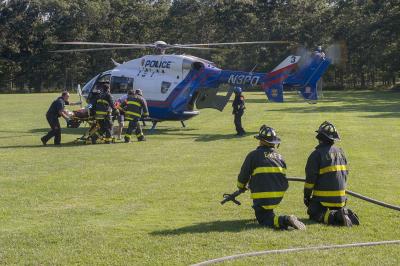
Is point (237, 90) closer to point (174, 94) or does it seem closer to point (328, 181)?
point (174, 94)

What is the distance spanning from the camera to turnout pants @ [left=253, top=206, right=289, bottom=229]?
7.89 metres

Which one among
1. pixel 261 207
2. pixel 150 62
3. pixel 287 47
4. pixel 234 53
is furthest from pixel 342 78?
pixel 261 207

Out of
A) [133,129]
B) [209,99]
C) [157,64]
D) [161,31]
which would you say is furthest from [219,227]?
[161,31]

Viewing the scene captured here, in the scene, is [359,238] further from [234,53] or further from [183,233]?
[234,53]

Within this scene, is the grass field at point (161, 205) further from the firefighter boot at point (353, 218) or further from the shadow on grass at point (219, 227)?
the firefighter boot at point (353, 218)

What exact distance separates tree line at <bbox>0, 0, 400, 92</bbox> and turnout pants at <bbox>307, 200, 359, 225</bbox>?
63.1 m

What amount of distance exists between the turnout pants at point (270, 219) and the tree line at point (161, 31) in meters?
63.5

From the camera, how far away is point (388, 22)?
59219mm

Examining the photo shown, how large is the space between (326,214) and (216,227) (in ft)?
5.21

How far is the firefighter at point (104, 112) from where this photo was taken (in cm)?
1886

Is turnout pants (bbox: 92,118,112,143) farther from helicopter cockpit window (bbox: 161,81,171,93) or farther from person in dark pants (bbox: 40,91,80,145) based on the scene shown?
helicopter cockpit window (bbox: 161,81,171,93)

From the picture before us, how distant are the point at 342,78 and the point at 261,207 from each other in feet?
226

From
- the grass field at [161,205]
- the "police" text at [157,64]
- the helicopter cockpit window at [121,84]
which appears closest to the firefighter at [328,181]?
the grass field at [161,205]

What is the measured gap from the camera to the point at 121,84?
958 inches
